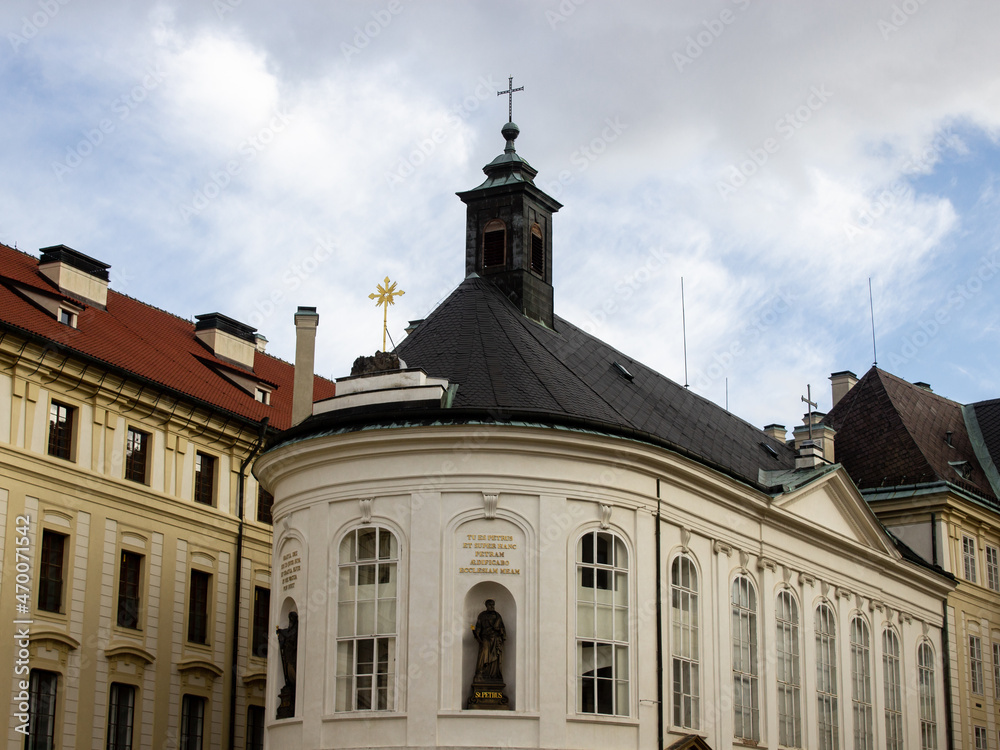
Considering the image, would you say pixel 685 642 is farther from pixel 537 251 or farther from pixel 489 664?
pixel 537 251

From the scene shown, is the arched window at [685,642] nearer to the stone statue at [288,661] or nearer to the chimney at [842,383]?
the stone statue at [288,661]

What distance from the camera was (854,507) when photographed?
45.3m

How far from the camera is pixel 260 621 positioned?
46.4m

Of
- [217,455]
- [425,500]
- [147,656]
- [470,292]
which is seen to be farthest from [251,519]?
[425,500]

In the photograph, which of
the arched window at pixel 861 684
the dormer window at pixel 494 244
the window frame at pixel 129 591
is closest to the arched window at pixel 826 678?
the arched window at pixel 861 684

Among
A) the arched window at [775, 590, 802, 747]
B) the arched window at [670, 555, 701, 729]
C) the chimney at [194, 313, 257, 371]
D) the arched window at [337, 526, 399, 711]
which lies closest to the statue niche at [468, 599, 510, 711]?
the arched window at [337, 526, 399, 711]

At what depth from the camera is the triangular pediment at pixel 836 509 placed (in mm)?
42281

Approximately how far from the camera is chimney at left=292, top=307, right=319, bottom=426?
38.7m

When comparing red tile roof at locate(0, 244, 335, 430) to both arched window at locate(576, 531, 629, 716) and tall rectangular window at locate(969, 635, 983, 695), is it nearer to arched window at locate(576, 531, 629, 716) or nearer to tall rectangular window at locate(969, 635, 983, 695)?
arched window at locate(576, 531, 629, 716)

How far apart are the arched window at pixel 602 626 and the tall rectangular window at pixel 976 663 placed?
23.0 metres

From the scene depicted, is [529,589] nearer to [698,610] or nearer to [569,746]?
[569,746]

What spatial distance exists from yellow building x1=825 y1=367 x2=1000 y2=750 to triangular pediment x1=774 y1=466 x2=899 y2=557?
649 cm

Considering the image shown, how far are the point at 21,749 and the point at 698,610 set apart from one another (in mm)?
16563

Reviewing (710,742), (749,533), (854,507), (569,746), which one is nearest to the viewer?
(569,746)
